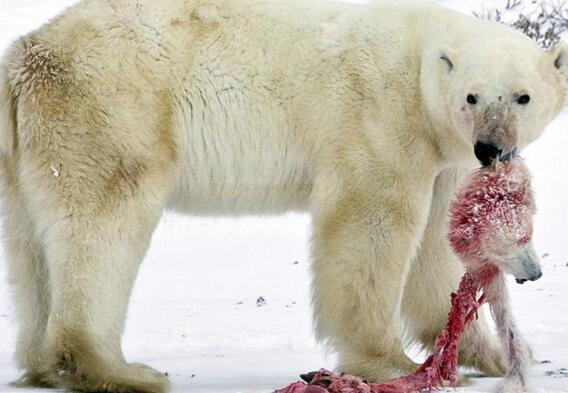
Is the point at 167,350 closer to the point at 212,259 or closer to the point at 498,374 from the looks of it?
the point at 498,374

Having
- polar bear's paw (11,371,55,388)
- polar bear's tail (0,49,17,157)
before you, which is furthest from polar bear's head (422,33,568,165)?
polar bear's paw (11,371,55,388)

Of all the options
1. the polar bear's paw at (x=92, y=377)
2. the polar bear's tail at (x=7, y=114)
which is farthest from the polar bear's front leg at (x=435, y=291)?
the polar bear's tail at (x=7, y=114)

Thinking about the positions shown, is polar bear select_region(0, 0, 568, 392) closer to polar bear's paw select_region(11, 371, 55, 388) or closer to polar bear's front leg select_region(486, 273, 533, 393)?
polar bear's paw select_region(11, 371, 55, 388)

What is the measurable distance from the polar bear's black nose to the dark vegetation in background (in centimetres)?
806

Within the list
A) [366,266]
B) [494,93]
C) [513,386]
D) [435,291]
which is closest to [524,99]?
[494,93]

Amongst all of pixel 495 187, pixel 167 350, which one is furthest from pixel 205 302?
pixel 495 187

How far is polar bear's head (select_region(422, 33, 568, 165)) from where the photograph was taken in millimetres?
4566

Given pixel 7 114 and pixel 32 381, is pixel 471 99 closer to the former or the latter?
pixel 7 114

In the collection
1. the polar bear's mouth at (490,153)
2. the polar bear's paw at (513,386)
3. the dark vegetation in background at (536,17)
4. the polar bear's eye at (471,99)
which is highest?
the dark vegetation in background at (536,17)

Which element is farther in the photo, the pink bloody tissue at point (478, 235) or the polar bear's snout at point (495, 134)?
the polar bear's snout at point (495, 134)

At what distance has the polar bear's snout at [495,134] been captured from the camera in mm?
4422

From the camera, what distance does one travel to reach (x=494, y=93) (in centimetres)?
468

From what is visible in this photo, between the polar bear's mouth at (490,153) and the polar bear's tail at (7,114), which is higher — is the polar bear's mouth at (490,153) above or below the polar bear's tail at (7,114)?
below

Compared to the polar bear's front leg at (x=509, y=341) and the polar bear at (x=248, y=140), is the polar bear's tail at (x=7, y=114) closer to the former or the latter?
the polar bear at (x=248, y=140)
